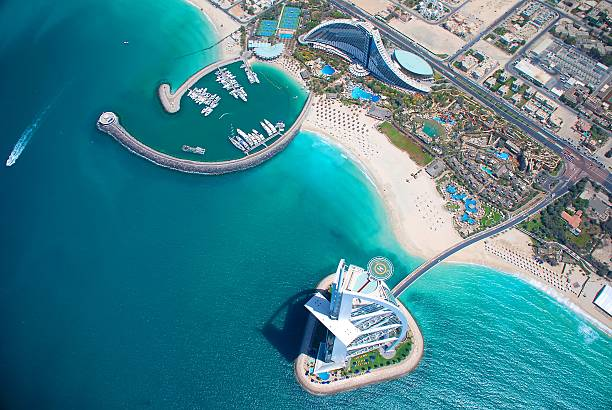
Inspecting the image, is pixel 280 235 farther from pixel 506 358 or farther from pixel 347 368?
pixel 506 358

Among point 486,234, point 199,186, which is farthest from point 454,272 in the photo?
point 199,186

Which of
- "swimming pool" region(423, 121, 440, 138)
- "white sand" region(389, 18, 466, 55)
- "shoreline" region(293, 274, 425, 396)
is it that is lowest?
"shoreline" region(293, 274, 425, 396)

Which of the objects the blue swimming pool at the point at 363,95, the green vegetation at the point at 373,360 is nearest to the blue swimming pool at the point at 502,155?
the blue swimming pool at the point at 363,95

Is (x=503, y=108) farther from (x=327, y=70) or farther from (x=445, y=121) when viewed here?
(x=327, y=70)

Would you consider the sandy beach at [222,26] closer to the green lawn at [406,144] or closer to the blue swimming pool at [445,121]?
the green lawn at [406,144]

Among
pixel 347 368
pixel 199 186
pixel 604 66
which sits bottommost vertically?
pixel 347 368

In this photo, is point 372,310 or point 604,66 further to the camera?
point 604,66

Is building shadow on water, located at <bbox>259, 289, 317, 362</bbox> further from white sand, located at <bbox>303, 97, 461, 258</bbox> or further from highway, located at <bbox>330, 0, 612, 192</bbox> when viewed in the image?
highway, located at <bbox>330, 0, 612, 192</bbox>

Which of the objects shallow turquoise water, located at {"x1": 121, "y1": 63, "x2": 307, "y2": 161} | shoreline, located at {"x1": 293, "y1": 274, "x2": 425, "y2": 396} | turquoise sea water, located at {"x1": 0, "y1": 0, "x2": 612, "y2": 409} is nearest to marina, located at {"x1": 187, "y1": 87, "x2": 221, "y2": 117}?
shallow turquoise water, located at {"x1": 121, "y1": 63, "x2": 307, "y2": 161}
